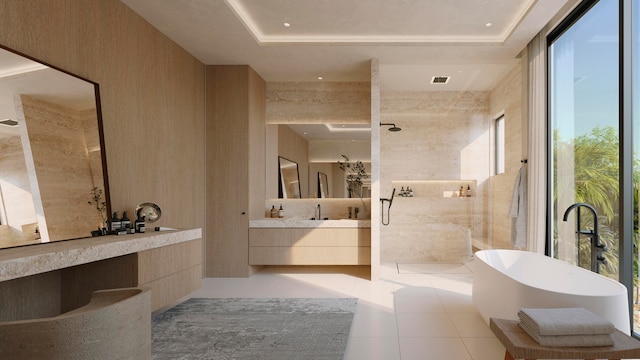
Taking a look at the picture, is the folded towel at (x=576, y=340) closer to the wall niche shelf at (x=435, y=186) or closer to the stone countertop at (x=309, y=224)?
the stone countertop at (x=309, y=224)

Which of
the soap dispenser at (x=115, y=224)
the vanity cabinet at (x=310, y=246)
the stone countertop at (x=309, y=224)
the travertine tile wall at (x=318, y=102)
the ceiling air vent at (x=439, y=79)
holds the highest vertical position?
the ceiling air vent at (x=439, y=79)

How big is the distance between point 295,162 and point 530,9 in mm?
3562

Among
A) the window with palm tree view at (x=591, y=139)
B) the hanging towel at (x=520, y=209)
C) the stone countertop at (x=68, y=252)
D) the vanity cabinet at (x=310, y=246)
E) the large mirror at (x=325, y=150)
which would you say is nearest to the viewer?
the stone countertop at (x=68, y=252)

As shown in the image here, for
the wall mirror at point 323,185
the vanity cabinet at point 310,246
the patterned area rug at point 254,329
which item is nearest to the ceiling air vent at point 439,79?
the wall mirror at point 323,185

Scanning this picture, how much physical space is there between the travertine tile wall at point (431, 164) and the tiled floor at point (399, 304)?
0.44 m

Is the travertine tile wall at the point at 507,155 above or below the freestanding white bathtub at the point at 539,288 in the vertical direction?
above

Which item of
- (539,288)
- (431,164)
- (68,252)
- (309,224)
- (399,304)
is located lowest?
(399,304)

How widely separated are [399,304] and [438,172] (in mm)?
2746

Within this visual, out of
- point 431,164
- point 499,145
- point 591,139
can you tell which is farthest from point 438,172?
point 591,139

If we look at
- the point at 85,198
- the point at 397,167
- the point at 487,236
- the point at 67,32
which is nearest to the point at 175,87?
the point at 67,32

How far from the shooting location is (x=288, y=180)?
19.3ft

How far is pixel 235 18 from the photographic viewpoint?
388cm

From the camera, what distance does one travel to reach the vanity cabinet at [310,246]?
520cm

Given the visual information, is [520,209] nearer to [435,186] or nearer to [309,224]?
[435,186]
